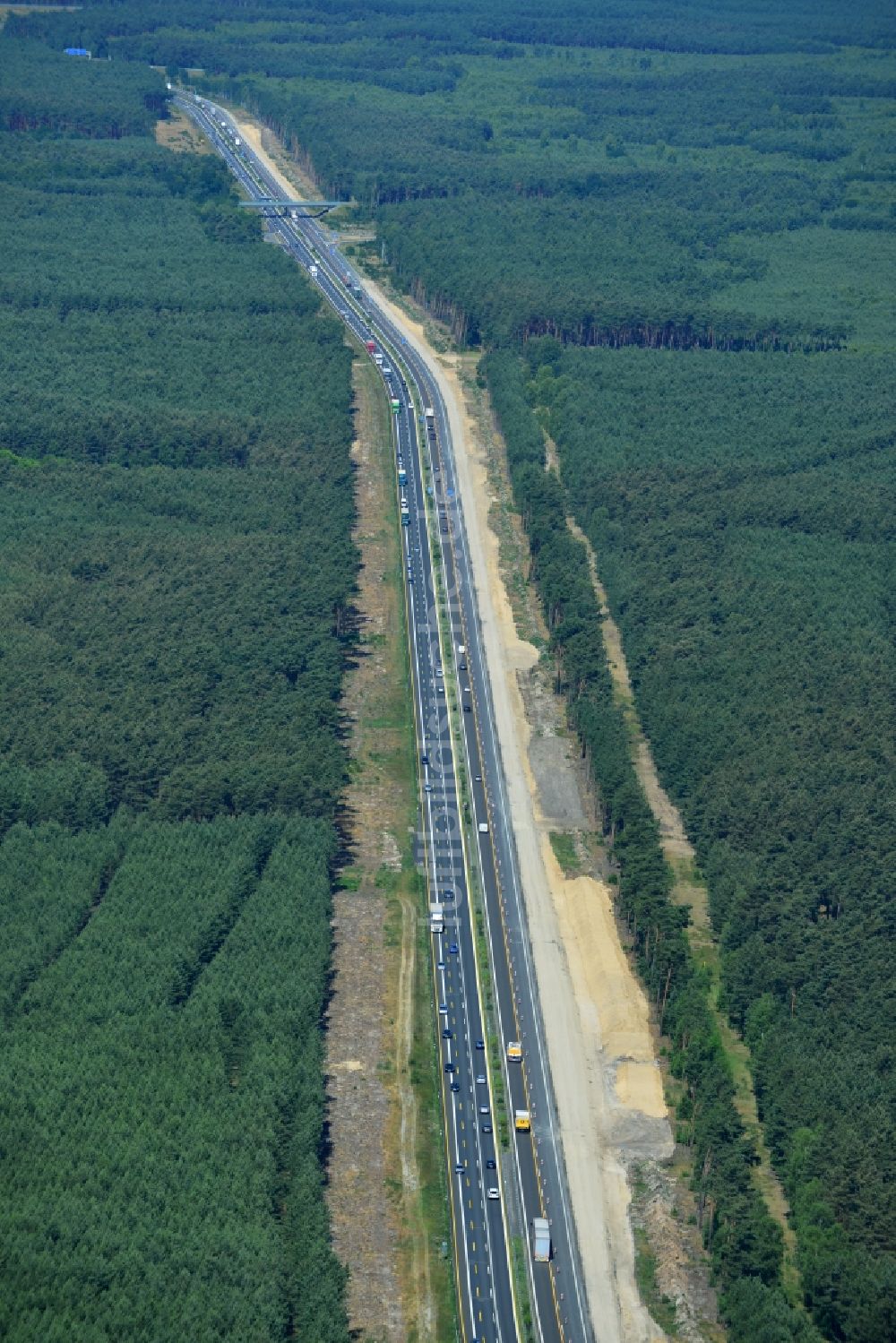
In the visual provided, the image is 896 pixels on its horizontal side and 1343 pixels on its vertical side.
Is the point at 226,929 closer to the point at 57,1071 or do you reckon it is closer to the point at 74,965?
the point at 74,965

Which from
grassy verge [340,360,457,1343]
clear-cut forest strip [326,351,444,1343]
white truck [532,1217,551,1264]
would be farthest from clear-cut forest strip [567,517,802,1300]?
clear-cut forest strip [326,351,444,1343]

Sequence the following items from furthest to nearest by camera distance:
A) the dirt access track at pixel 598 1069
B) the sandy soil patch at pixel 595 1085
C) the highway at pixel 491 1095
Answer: the dirt access track at pixel 598 1069
the sandy soil patch at pixel 595 1085
the highway at pixel 491 1095

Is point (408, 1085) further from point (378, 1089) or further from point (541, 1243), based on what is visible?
point (541, 1243)

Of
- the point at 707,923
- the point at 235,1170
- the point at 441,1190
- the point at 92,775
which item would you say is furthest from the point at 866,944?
the point at 92,775

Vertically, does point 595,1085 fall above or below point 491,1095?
above

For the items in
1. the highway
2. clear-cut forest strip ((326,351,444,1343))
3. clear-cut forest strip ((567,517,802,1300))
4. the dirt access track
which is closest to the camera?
clear-cut forest strip ((326,351,444,1343))

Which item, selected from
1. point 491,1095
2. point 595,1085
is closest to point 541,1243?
point 491,1095

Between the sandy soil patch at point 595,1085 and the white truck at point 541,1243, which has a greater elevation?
the sandy soil patch at point 595,1085

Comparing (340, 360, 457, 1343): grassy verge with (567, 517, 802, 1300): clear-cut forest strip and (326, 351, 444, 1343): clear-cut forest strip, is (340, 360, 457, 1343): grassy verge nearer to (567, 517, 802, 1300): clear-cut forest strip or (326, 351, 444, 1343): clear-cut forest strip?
(326, 351, 444, 1343): clear-cut forest strip

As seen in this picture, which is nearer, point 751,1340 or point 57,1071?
point 751,1340

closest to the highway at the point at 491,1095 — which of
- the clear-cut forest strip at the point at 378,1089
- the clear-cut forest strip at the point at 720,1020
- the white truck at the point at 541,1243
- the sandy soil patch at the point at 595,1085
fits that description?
the white truck at the point at 541,1243

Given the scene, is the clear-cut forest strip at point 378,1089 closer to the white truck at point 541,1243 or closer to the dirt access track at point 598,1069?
the white truck at point 541,1243
